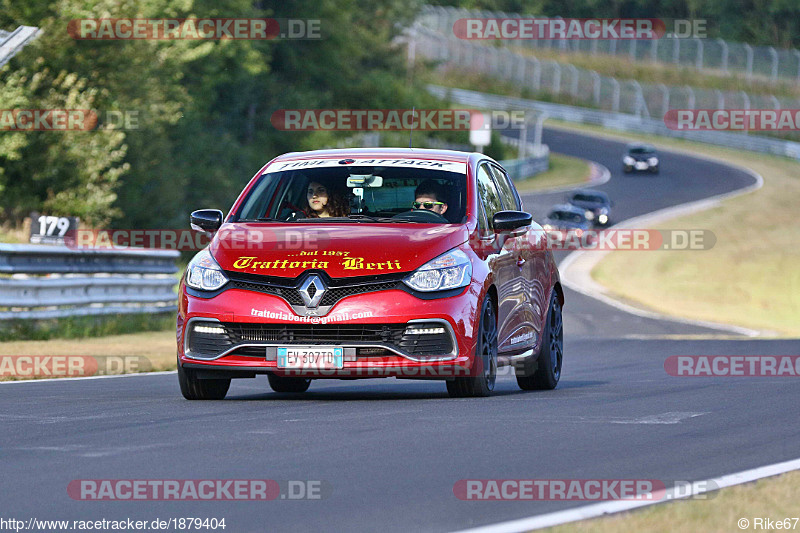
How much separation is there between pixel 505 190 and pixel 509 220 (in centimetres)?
173

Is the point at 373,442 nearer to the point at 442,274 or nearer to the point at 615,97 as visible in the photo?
the point at 442,274

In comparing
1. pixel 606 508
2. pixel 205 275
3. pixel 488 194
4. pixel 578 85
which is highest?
pixel 606 508

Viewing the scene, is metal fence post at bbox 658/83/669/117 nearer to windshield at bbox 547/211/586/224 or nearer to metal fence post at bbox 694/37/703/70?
metal fence post at bbox 694/37/703/70

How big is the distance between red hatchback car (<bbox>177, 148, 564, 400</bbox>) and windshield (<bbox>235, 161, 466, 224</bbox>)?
0.01 meters

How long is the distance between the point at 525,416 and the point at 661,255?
42.7 m

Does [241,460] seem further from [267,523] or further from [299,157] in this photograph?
[299,157]

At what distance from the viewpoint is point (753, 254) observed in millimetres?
49969

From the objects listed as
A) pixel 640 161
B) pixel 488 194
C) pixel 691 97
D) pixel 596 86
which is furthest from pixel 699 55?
pixel 488 194

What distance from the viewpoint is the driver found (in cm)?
1105

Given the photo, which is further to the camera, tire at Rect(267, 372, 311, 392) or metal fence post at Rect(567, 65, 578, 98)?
metal fence post at Rect(567, 65, 578, 98)

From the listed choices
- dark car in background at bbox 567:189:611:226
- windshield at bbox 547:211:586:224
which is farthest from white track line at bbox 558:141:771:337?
windshield at bbox 547:211:586:224

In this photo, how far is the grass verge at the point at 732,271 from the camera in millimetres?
38219

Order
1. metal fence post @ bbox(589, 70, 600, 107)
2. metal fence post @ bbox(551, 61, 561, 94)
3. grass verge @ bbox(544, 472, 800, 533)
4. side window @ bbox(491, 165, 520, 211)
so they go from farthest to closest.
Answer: metal fence post @ bbox(551, 61, 561, 94)
metal fence post @ bbox(589, 70, 600, 107)
side window @ bbox(491, 165, 520, 211)
grass verge @ bbox(544, 472, 800, 533)

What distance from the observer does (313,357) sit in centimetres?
998
